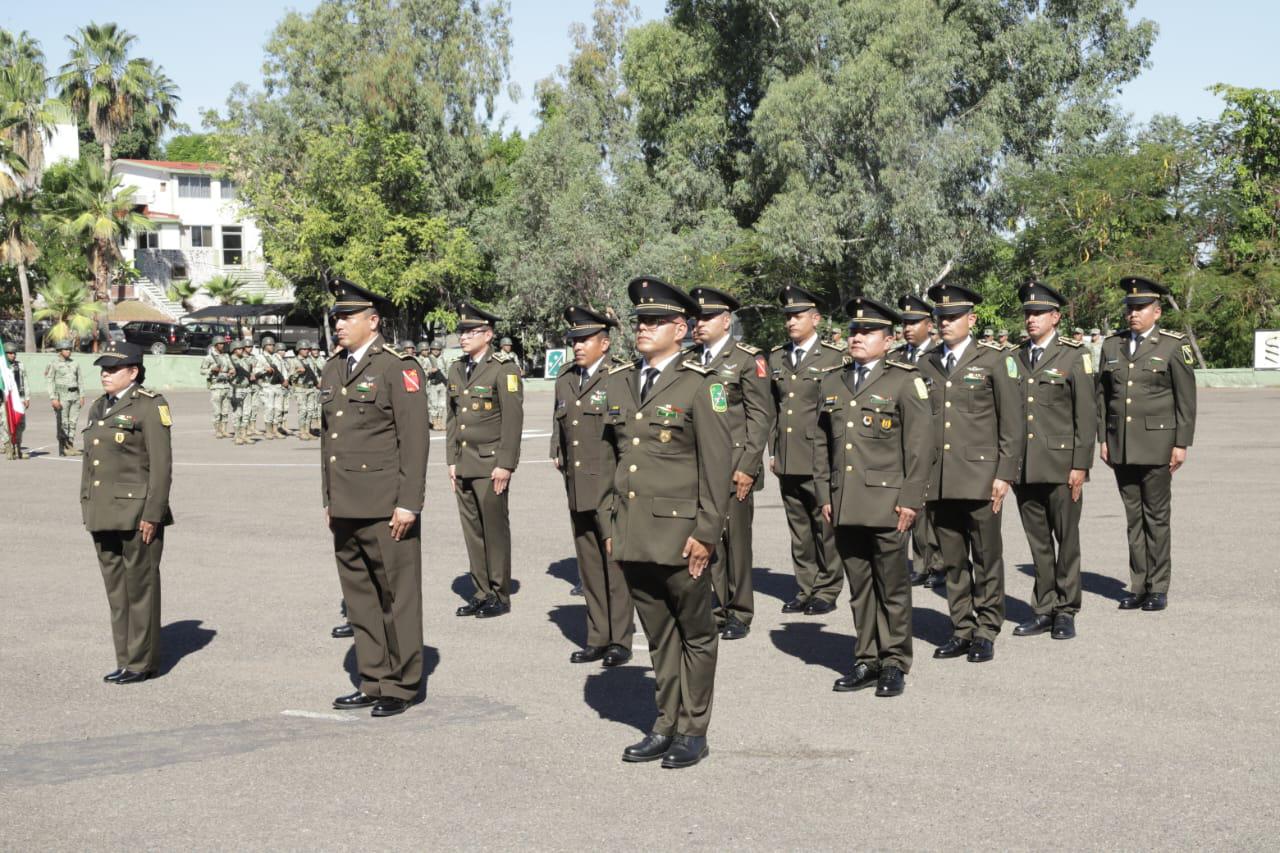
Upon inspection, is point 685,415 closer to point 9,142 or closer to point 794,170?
point 794,170

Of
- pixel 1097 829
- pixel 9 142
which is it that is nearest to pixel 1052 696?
pixel 1097 829

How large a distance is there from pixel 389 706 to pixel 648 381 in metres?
2.26

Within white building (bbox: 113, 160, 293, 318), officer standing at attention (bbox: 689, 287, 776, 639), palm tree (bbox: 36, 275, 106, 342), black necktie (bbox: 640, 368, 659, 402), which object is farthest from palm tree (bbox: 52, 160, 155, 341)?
black necktie (bbox: 640, 368, 659, 402)

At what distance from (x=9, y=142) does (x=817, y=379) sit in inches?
1932

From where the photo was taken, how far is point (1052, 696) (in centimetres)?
748

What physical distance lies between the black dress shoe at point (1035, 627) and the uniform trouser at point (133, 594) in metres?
5.19

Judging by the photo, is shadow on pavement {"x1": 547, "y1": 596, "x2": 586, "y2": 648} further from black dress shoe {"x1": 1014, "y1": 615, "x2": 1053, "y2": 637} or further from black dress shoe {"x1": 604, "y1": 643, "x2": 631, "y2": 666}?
black dress shoe {"x1": 1014, "y1": 615, "x2": 1053, "y2": 637}

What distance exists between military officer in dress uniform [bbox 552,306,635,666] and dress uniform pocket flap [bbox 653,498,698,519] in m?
2.21

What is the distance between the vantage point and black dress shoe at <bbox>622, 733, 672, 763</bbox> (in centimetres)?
639

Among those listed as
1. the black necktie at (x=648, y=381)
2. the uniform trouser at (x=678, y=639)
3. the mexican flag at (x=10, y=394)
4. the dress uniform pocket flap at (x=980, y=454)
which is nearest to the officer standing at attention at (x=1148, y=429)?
the dress uniform pocket flap at (x=980, y=454)

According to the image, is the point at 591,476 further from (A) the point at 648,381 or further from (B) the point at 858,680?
(A) the point at 648,381

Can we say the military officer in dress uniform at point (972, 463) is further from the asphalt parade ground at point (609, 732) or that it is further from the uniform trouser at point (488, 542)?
the uniform trouser at point (488, 542)

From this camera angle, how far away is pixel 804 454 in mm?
10258

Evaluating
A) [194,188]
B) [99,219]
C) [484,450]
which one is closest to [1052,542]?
[484,450]
